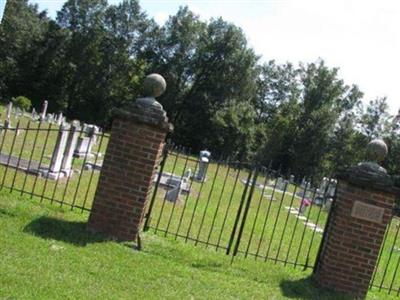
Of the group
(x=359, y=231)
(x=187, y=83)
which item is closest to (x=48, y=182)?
(x=359, y=231)

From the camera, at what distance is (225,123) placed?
180ft

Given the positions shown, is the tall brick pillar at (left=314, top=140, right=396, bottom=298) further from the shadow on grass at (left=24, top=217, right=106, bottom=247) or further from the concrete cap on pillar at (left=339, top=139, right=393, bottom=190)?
the shadow on grass at (left=24, top=217, right=106, bottom=247)

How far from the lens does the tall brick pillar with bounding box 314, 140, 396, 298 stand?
7.66 meters

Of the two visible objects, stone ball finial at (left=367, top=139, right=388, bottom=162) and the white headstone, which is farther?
the white headstone

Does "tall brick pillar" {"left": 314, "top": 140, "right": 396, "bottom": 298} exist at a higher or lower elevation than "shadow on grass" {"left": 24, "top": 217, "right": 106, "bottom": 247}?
higher

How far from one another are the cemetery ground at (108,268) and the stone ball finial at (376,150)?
2038mm

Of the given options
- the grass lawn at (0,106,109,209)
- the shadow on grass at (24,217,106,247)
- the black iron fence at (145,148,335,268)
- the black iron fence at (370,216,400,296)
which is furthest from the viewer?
the grass lawn at (0,106,109,209)

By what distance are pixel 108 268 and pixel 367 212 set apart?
149 inches

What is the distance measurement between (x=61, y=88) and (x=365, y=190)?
52.3 meters

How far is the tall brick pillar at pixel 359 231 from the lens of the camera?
25.1ft

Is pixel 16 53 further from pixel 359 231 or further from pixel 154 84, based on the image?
pixel 359 231

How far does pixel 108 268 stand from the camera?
624 centimetres

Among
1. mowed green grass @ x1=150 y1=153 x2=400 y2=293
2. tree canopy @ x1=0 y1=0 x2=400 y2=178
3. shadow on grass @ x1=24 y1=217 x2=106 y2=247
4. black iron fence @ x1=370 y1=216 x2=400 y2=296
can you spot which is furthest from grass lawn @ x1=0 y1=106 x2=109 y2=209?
tree canopy @ x1=0 y1=0 x2=400 y2=178

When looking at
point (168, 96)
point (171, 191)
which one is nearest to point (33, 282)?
point (171, 191)
